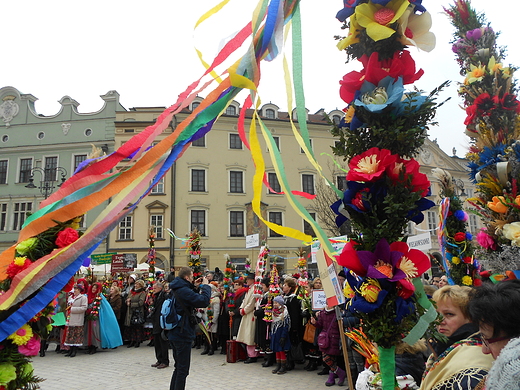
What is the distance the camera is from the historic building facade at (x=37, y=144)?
33.8 metres

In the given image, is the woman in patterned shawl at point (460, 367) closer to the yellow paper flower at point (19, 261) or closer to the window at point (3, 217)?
the yellow paper flower at point (19, 261)

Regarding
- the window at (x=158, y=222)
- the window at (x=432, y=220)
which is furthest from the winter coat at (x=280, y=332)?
the window at (x=432, y=220)

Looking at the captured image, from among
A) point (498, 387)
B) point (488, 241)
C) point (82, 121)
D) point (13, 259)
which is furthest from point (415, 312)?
point (82, 121)

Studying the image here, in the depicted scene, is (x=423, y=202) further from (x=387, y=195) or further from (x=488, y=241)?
(x=488, y=241)

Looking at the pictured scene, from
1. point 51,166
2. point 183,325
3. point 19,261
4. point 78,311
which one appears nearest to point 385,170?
point 19,261

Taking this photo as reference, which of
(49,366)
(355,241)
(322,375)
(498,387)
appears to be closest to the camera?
(498,387)

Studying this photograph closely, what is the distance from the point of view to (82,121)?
3478 centimetres

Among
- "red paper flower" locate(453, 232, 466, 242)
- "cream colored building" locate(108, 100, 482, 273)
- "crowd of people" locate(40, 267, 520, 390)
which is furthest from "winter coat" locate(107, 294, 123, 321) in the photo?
"cream colored building" locate(108, 100, 482, 273)

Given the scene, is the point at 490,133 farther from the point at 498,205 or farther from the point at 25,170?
the point at 25,170

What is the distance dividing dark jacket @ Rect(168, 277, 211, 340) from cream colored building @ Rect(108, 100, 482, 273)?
2442cm

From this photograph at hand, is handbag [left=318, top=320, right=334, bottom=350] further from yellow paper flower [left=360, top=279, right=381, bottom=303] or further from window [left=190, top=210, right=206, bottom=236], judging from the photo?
window [left=190, top=210, right=206, bottom=236]

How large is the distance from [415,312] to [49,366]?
32.7 feet

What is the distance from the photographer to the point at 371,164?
239 cm

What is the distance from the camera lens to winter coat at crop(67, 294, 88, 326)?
432 inches
